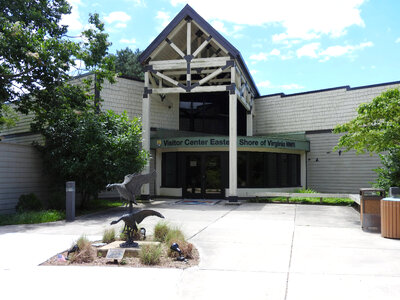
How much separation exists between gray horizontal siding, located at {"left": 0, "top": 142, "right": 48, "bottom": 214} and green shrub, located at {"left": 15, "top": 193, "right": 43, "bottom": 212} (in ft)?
1.68

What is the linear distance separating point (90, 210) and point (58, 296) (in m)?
9.50

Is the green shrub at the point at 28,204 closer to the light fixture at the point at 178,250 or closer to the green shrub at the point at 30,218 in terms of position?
the green shrub at the point at 30,218

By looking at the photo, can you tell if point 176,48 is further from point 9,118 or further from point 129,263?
point 129,263

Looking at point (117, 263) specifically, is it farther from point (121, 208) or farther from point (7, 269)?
point (121, 208)

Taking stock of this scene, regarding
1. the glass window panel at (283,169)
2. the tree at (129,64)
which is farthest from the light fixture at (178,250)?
the tree at (129,64)

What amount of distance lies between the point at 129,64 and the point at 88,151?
109 feet

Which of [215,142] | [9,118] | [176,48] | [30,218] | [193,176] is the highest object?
[176,48]

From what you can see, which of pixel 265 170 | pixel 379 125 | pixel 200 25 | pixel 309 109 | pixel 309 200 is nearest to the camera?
pixel 379 125

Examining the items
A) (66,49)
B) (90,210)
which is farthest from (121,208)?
(66,49)

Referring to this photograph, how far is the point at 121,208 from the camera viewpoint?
14367mm

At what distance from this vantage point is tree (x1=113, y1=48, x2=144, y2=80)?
42.2 m

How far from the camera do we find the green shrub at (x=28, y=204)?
476 inches

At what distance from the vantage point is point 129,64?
1719 inches

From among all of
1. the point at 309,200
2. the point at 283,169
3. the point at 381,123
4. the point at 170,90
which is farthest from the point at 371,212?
the point at 170,90
